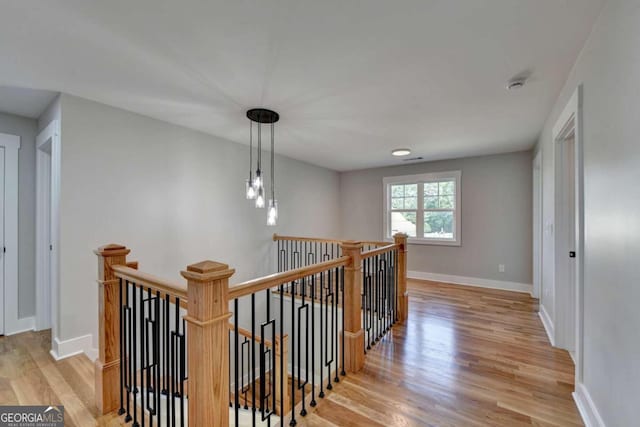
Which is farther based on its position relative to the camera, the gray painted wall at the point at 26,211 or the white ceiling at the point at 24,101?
the gray painted wall at the point at 26,211

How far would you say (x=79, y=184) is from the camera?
2504 millimetres

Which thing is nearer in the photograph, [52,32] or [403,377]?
[52,32]

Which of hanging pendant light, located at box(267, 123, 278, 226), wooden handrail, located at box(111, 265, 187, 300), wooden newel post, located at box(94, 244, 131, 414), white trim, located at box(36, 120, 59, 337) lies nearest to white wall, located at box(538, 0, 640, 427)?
Result: wooden handrail, located at box(111, 265, 187, 300)

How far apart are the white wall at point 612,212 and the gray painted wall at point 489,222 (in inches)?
127

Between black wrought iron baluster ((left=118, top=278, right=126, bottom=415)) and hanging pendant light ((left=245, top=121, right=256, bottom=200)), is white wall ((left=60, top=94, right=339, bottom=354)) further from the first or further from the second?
black wrought iron baluster ((left=118, top=278, right=126, bottom=415))

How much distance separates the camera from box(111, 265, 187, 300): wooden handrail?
4.25 ft

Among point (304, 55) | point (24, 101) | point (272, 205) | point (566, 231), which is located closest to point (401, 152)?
point (566, 231)

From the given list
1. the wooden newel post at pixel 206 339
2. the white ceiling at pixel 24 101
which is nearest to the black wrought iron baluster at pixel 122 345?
the wooden newel post at pixel 206 339

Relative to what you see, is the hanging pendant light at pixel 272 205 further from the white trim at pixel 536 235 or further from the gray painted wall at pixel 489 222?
the white trim at pixel 536 235

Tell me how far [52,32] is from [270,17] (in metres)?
1.30

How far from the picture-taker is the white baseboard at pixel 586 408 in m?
1.54

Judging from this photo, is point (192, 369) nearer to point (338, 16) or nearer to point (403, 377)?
point (403, 377)

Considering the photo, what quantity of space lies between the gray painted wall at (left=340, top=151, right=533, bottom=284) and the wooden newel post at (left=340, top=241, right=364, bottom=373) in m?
3.51

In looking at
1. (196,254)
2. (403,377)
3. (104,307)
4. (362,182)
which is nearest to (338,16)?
(104,307)
